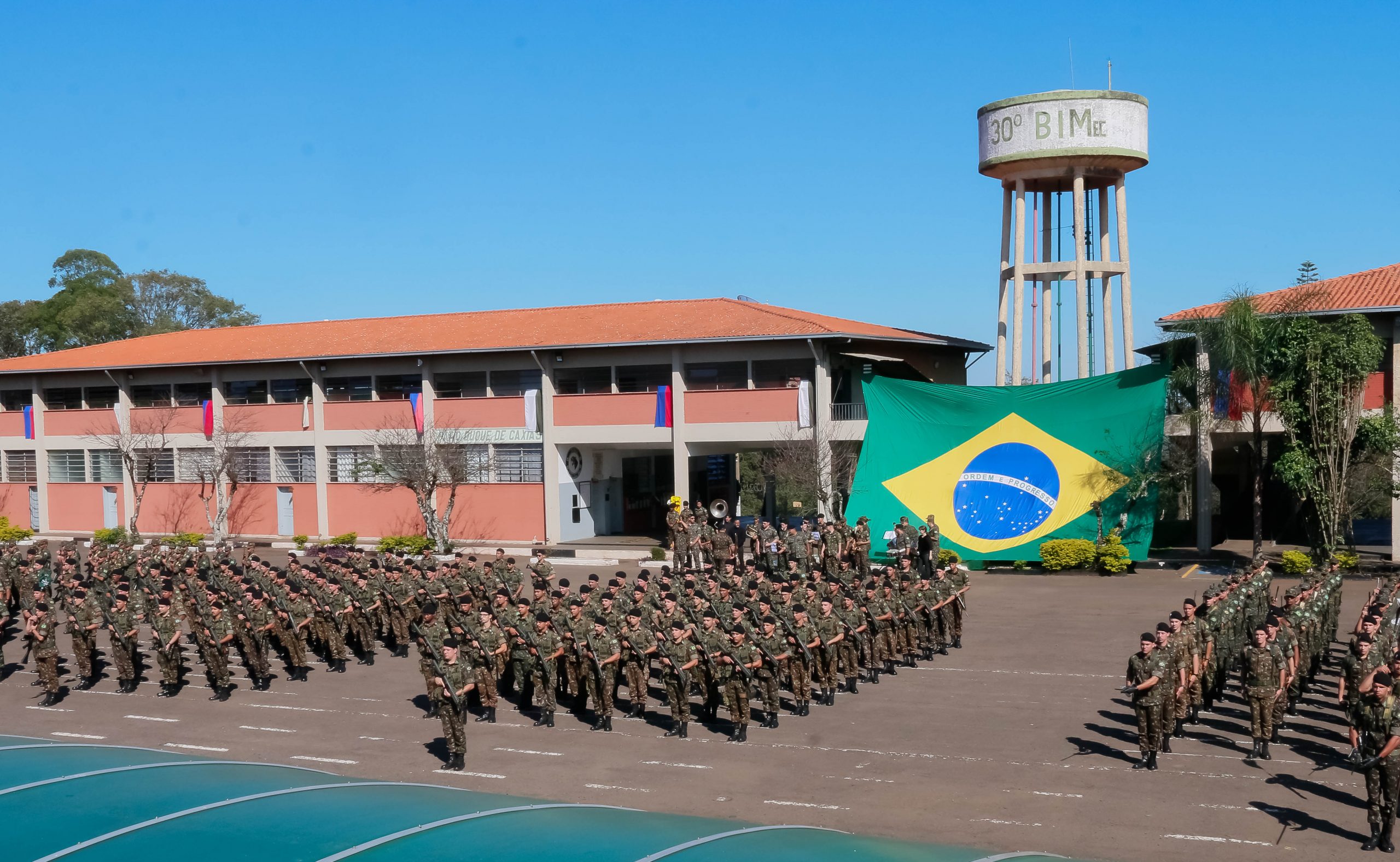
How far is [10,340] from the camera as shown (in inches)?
3083

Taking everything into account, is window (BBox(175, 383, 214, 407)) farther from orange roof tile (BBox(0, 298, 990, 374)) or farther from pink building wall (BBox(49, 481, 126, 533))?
pink building wall (BBox(49, 481, 126, 533))

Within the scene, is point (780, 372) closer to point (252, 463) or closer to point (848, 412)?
point (848, 412)

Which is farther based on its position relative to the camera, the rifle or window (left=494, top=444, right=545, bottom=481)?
window (left=494, top=444, right=545, bottom=481)

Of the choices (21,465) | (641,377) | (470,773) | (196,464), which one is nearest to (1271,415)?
(641,377)

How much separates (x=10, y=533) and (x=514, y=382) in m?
19.7

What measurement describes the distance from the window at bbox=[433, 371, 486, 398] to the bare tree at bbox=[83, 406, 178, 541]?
33.5 ft

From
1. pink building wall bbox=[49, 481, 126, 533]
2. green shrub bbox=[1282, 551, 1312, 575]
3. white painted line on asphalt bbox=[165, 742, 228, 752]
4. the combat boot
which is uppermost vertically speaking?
pink building wall bbox=[49, 481, 126, 533]

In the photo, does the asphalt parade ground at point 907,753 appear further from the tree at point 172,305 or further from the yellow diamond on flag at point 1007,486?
the tree at point 172,305

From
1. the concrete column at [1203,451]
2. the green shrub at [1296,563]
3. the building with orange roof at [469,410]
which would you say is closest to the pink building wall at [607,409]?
the building with orange roof at [469,410]

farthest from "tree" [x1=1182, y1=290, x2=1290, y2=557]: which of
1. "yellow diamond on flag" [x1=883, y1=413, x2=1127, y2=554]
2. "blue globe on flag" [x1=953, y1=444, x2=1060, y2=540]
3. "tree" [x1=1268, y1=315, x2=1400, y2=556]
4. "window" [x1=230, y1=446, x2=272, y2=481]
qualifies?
"window" [x1=230, y1=446, x2=272, y2=481]

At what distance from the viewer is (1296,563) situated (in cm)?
2778

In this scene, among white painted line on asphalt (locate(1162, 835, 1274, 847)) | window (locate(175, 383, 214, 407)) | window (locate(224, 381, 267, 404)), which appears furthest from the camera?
window (locate(175, 383, 214, 407))

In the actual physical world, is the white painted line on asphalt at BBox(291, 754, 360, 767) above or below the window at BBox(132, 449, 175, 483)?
below

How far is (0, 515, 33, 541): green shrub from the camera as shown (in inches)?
1713
